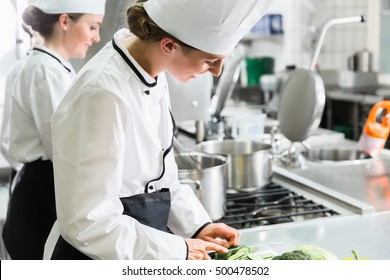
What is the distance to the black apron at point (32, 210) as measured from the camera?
1555 mm

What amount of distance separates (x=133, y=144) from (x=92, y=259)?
0.24 m

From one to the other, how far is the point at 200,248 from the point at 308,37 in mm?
4485

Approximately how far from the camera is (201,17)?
1016 mm

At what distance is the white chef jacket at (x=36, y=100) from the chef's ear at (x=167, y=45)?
0.53m

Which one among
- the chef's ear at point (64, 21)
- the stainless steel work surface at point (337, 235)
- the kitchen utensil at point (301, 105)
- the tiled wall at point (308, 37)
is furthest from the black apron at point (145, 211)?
the tiled wall at point (308, 37)

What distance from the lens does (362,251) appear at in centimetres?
117

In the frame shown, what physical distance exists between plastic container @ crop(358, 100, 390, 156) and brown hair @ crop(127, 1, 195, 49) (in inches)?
48.8

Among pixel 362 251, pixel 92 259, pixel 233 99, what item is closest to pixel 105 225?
pixel 92 259

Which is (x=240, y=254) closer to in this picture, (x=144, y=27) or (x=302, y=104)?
(x=144, y=27)

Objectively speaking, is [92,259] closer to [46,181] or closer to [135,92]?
[135,92]

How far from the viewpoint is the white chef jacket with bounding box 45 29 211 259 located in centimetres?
93

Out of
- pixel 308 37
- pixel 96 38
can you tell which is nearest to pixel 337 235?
pixel 96 38

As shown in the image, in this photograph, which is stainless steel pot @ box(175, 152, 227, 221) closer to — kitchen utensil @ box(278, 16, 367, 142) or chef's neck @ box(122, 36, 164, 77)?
chef's neck @ box(122, 36, 164, 77)

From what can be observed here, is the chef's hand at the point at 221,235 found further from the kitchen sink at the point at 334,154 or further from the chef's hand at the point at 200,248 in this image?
the kitchen sink at the point at 334,154
